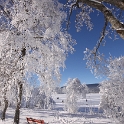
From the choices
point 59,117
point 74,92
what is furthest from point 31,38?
point 74,92

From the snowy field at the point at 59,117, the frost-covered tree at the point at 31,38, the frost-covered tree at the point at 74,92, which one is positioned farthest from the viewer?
the frost-covered tree at the point at 74,92

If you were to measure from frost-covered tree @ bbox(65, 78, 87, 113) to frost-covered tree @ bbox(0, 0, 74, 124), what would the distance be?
41.4 meters

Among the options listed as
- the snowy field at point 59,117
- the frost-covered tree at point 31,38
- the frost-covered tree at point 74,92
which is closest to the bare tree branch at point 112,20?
the frost-covered tree at point 31,38

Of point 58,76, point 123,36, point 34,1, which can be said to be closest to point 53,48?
point 58,76

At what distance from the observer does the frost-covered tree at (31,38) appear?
20.4 ft

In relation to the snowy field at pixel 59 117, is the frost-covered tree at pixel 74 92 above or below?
above

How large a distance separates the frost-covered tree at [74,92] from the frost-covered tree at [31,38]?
136ft

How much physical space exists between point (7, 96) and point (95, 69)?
445 centimetres

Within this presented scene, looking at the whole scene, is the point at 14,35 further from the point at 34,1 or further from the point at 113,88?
the point at 113,88

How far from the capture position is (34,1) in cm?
587

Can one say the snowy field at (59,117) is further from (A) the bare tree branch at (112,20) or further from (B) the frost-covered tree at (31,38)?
(A) the bare tree branch at (112,20)

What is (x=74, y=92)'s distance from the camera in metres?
48.8

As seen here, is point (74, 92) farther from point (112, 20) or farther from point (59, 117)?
point (112, 20)

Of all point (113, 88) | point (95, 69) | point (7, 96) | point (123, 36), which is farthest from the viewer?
point (113, 88)
